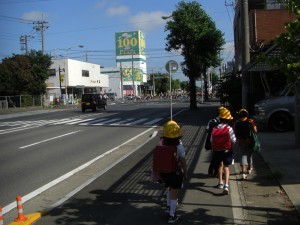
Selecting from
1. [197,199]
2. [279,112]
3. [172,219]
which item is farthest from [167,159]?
[279,112]

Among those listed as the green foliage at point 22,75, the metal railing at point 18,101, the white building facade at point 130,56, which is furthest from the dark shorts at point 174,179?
the white building facade at point 130,56

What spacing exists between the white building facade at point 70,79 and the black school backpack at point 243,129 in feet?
191

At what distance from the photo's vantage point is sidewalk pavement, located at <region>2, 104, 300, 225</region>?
600cm

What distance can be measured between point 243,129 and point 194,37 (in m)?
25.5

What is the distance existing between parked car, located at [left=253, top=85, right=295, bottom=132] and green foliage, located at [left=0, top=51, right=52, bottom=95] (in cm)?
4582

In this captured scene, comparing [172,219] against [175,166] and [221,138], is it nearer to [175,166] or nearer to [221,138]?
[175,166]

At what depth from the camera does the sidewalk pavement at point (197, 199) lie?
5996 millimetres

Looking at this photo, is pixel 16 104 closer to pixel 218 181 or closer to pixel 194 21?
pixel 194 21

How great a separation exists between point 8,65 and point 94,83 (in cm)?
3111

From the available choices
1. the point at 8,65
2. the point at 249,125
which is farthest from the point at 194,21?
the point at 8,65

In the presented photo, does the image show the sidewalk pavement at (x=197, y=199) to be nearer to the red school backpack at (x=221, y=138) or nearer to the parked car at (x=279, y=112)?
the red school backpack at (x=221, y=138)

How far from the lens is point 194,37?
32.9m

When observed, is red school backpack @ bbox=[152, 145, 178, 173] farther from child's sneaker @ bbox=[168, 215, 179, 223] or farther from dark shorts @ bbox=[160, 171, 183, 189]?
child's sneaker @ bbox=[168, 215, 179, 223]

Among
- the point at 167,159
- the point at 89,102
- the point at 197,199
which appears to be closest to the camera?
the point at 167,159
